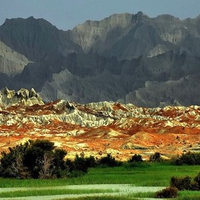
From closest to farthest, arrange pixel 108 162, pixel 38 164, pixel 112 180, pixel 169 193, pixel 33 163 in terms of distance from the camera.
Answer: pixel 169 193 → pixel 112 180 → pixel 38 164 → pixel 33 163 → pixel 108 162

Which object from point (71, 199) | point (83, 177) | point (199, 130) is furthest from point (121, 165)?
point (199, 130)

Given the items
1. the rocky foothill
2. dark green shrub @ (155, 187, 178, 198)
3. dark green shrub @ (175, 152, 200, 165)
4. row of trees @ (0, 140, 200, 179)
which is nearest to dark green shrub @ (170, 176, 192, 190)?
dark green shrub @ (155, 187, 178, 198)

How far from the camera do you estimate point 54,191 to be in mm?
38312

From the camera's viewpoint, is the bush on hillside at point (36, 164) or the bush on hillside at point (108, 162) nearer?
the bush on hillside at point (36, 164)

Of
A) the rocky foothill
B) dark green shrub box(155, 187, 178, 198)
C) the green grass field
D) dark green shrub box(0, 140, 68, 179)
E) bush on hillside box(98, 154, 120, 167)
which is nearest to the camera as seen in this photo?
dark green shrub box(155, 187, 178, 198)

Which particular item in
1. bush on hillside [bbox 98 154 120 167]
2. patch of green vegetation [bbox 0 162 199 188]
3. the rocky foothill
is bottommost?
patch of green vegetation [bbox 0 162 199 188]

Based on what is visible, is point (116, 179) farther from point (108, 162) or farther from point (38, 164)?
point (108, 162)

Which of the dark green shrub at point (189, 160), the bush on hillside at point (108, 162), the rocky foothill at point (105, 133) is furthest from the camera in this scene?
the rocky foothill at point (105, 133)

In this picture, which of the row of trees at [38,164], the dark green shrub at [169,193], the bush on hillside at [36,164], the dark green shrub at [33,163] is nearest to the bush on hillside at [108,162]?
the row of trees at [38,164]

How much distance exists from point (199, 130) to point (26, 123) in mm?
59115

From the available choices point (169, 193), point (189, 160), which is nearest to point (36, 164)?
point (189, 160)

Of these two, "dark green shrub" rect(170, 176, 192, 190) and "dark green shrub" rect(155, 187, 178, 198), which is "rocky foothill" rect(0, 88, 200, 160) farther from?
"dark green shrub" rect(155, 187, 178, 198)

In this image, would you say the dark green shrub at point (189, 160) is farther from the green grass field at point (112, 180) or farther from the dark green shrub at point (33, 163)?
the dark green shrub at point (33, 163)

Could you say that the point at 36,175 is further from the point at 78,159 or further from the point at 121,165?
the point at 121,165
